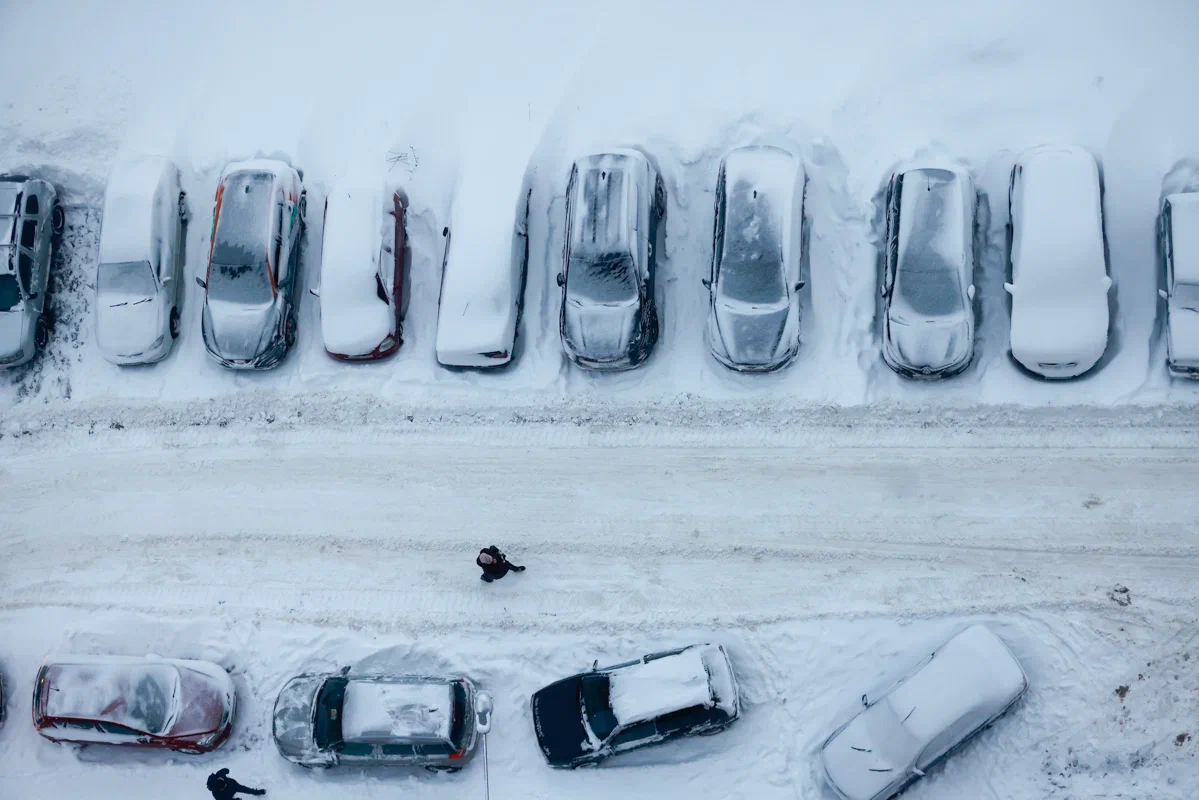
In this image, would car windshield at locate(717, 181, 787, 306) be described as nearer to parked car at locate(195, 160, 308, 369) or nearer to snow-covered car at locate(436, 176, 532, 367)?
snow-covered car at locate(436, 176, 532, 367)

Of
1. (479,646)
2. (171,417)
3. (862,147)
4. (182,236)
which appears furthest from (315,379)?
(862,147)

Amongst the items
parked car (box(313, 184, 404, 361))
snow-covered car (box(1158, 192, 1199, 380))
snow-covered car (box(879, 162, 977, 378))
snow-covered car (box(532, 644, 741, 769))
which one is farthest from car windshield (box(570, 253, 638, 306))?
snow-covered car (box(1158, 192, 1199, 380))

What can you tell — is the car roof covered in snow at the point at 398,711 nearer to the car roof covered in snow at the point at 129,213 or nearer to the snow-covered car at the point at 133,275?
the snow-covered car at the point at 133,275

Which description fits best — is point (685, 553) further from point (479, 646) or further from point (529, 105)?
point (529, 105)

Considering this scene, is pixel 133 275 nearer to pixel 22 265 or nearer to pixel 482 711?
pixel 22 265

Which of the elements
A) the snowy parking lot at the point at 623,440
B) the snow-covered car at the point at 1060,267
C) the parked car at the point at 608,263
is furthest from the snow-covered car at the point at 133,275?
the snow-covered car at the point at 1060,267

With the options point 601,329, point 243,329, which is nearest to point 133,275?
point 243,329
